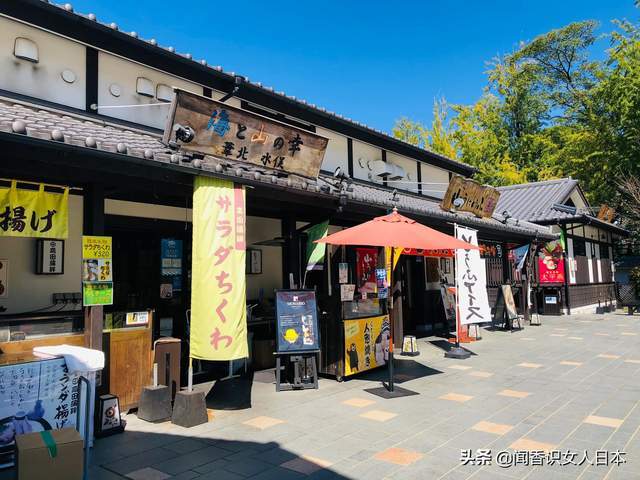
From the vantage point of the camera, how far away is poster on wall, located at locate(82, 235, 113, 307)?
17.2 feet

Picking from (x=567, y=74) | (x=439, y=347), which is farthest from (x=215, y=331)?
(x=567, y=74)

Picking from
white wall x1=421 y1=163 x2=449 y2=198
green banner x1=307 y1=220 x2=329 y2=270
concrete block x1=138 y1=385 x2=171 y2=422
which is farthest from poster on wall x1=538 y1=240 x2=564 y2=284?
concrete block x1=138 y1=385 x2=171 y2=422

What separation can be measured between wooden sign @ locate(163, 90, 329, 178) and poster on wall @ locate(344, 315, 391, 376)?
2780 millimetres

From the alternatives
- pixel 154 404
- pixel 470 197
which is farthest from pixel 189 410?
pixel 470 197

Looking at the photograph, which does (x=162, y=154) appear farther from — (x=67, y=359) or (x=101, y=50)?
(x=101, y=50)

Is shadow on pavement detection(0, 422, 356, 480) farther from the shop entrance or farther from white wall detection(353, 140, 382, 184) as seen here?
the shop entrance

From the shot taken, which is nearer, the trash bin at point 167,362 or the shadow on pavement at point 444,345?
the trash bin at point 167,362

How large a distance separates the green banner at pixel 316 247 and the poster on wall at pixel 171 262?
2.38 m

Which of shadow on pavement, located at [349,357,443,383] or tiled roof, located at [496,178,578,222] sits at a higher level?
tiled roof, located at [496,178,578,222]

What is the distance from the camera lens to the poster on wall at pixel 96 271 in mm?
5238

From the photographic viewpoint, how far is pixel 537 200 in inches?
856

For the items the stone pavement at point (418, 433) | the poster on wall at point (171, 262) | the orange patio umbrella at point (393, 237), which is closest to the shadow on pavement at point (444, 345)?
the stone pavement at point (418, 433)

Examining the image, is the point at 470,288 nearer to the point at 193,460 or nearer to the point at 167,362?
the point at 167,362

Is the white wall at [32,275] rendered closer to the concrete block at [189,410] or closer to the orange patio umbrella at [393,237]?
the concrete block at [189,410]
